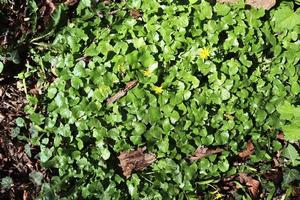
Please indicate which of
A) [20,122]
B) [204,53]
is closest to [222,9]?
[204,53]

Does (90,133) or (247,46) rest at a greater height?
(247,46)

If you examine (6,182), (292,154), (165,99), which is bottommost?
(292,154)

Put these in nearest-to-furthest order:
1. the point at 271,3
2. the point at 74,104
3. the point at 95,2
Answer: the point at 74,104
the point at 95,2
the point at 271,3

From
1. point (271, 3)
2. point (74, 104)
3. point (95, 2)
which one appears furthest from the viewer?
point (271, 3)

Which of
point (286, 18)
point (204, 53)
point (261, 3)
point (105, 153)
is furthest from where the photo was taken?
point (261, 3)

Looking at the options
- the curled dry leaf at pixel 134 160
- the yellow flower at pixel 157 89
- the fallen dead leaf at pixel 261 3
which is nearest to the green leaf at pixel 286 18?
the fallen dead leaf at pixel 261 3

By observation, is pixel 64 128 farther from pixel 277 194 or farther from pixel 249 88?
pixel 277 194

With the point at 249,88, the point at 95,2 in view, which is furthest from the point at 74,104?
the point at 249,88

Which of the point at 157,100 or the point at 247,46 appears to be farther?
the point at 247,46

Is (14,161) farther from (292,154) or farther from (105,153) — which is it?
(292,154)
